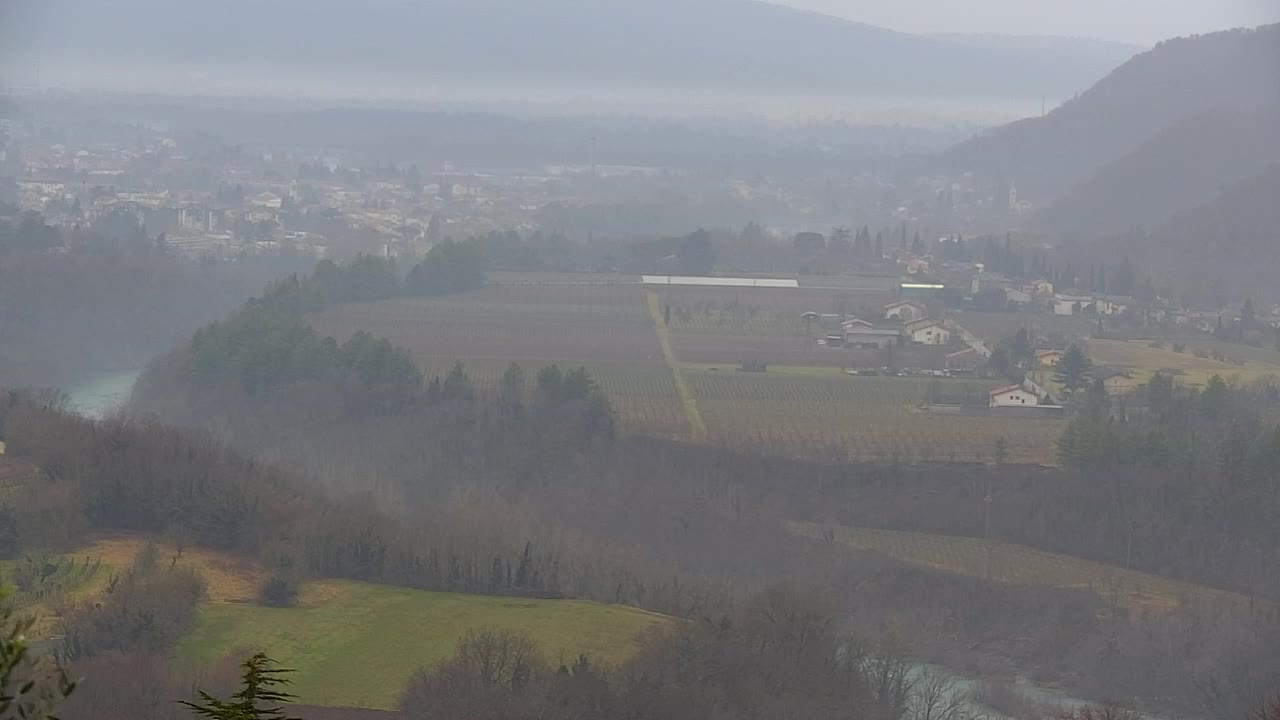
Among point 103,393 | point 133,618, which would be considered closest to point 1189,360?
point 103,393

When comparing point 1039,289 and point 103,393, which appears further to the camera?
point 1039,289

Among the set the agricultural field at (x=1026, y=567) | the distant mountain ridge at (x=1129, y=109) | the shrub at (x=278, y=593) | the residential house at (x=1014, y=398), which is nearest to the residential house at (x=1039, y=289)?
the residential house at (x=1014, y=398)

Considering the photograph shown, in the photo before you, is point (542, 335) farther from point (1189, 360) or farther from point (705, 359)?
point (1189, 360)

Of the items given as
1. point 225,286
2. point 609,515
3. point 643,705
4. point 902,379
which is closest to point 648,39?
point 225,286

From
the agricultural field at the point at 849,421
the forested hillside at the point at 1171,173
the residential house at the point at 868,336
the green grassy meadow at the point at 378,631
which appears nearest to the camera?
the green grassy meadow at the point at 378,631

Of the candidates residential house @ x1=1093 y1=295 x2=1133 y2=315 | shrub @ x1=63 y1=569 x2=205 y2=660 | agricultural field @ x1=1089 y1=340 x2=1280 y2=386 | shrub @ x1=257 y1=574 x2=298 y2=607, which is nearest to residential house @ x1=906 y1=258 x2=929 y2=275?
residential house @ x1=1093 y1=295 x2=1133 y2=315

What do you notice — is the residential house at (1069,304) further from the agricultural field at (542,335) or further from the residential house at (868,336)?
the agricultural field at (542,335)
